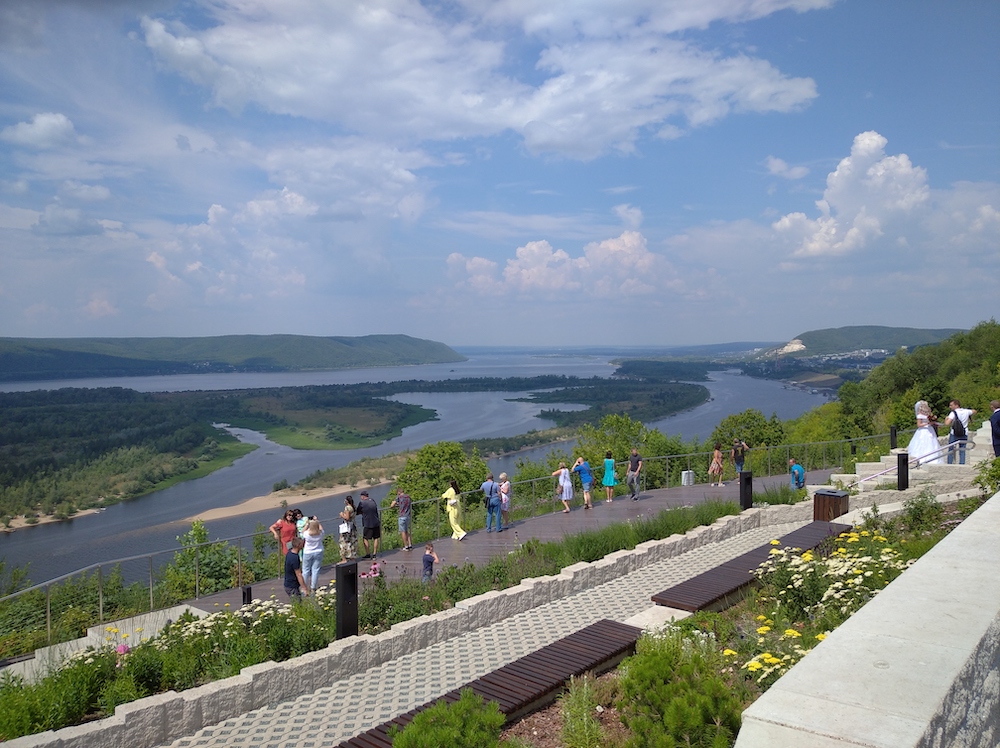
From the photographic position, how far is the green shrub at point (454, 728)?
361 centimetres

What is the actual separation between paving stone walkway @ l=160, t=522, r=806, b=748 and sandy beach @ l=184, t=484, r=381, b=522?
51.3 meters

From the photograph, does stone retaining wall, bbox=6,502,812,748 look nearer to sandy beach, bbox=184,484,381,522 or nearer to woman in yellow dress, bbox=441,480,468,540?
woman in yellow dress, bbox=441,480,468,540

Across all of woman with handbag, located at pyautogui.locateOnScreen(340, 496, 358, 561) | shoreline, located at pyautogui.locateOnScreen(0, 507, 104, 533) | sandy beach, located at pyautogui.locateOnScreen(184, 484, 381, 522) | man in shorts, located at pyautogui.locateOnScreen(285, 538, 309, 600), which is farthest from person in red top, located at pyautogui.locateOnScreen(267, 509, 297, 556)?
shoreline, located at pyautogui.locateOnScreen(0, 507, 104, 533)

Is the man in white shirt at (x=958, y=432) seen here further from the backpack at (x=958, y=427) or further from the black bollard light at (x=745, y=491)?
the black bollard light at (x=745, y=491)

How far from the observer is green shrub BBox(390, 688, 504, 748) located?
3611 mm

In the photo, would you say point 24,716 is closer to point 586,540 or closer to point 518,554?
point 518,554

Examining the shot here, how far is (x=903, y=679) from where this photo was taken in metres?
2.63

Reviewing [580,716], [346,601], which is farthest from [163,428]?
[580,716]

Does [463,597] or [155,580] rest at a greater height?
[463,597]

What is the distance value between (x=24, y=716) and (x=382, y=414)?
450 feet

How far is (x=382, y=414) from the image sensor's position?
14088 cm

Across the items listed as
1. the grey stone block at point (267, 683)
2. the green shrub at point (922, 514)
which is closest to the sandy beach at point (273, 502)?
the green shrub at point (922, 514)

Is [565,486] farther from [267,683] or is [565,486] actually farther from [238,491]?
[238,491]

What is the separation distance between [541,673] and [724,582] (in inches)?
125
